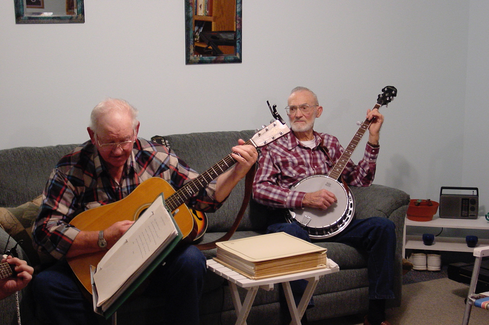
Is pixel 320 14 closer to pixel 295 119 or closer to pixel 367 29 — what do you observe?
pixel 367 29

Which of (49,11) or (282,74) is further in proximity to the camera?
(282,74)

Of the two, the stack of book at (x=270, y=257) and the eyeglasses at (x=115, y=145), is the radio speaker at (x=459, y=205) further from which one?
the eyeglasses at (x=115, y=145)

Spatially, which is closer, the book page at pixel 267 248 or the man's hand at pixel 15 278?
the man's hand at pixel 15 278

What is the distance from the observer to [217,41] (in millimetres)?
3104

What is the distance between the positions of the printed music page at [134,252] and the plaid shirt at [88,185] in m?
0.32

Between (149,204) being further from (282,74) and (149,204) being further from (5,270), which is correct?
(282,74)

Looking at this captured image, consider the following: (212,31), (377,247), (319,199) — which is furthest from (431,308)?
(212,31)

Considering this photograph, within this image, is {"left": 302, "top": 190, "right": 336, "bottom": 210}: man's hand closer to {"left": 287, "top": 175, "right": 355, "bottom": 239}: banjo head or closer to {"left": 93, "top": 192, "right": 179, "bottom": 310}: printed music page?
{"left": 287, "top": 175, "right": 355, "bottom": 239}: banjo head

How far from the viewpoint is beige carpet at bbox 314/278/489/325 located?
8.54 ft

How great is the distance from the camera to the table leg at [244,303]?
1.93m

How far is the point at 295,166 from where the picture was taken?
9.14 ft

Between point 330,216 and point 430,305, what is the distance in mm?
816

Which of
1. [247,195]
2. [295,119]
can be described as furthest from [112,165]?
[295,119]

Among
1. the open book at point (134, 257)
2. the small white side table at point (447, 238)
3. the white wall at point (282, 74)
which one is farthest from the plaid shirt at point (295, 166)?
the open book at point (134, 257)
